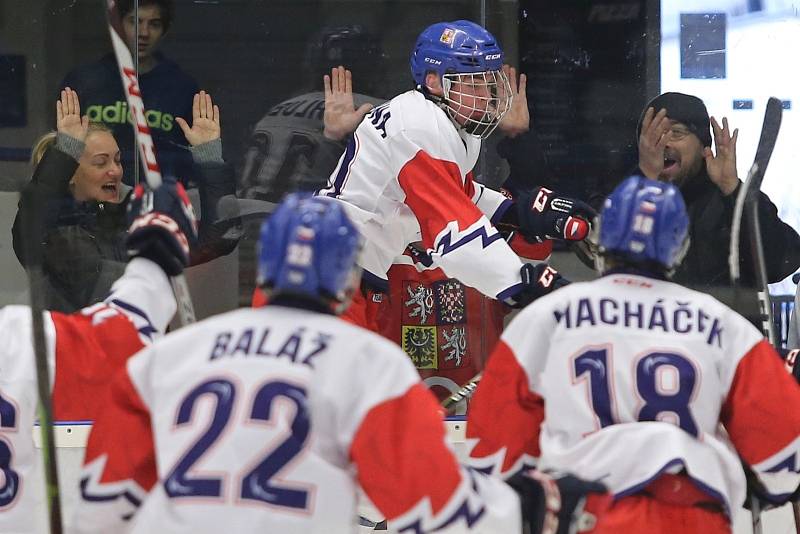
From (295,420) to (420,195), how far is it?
1830 millimetres

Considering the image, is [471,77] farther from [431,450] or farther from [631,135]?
[431,450]

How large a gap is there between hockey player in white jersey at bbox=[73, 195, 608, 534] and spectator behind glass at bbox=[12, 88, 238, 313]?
2.21 m

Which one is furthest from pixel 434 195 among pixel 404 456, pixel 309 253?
pixel 404 456

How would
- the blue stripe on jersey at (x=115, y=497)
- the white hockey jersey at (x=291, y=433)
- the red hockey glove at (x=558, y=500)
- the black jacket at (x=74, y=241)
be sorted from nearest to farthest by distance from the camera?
the white hockey jersey at (x=291, y=433) < the blue stripe on jersey at (x=115, y=497) < the red hockey glove at (x=558, y=500) < the black jacket at (x=74, y=241)

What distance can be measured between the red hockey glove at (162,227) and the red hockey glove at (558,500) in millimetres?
818

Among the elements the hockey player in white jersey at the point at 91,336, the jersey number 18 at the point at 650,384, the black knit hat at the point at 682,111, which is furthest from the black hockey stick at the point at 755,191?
the hockey player in white jersey at the point at 91,336

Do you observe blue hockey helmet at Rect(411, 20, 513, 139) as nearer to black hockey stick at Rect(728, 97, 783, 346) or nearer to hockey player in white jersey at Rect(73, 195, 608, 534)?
black hockey stick at Rect(728, 97, 783, 346)

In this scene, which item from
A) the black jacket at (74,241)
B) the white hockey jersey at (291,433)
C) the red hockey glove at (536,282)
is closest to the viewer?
the white hockey jersey at (291,433)

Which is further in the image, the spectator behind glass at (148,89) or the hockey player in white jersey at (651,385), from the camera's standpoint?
the spectator behind glass at (148,89)

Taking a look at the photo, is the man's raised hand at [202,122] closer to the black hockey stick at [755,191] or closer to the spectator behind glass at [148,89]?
the spectator behind glass at [148,89]

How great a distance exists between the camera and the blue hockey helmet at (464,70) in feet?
14.7

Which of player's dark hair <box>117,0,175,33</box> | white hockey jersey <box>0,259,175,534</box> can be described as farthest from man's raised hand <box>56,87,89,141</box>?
white hockey jersey <box>0,259,175,534</box>

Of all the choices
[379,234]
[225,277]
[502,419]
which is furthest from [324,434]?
[225,277]

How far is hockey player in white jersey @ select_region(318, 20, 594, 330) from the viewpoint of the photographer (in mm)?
4199
